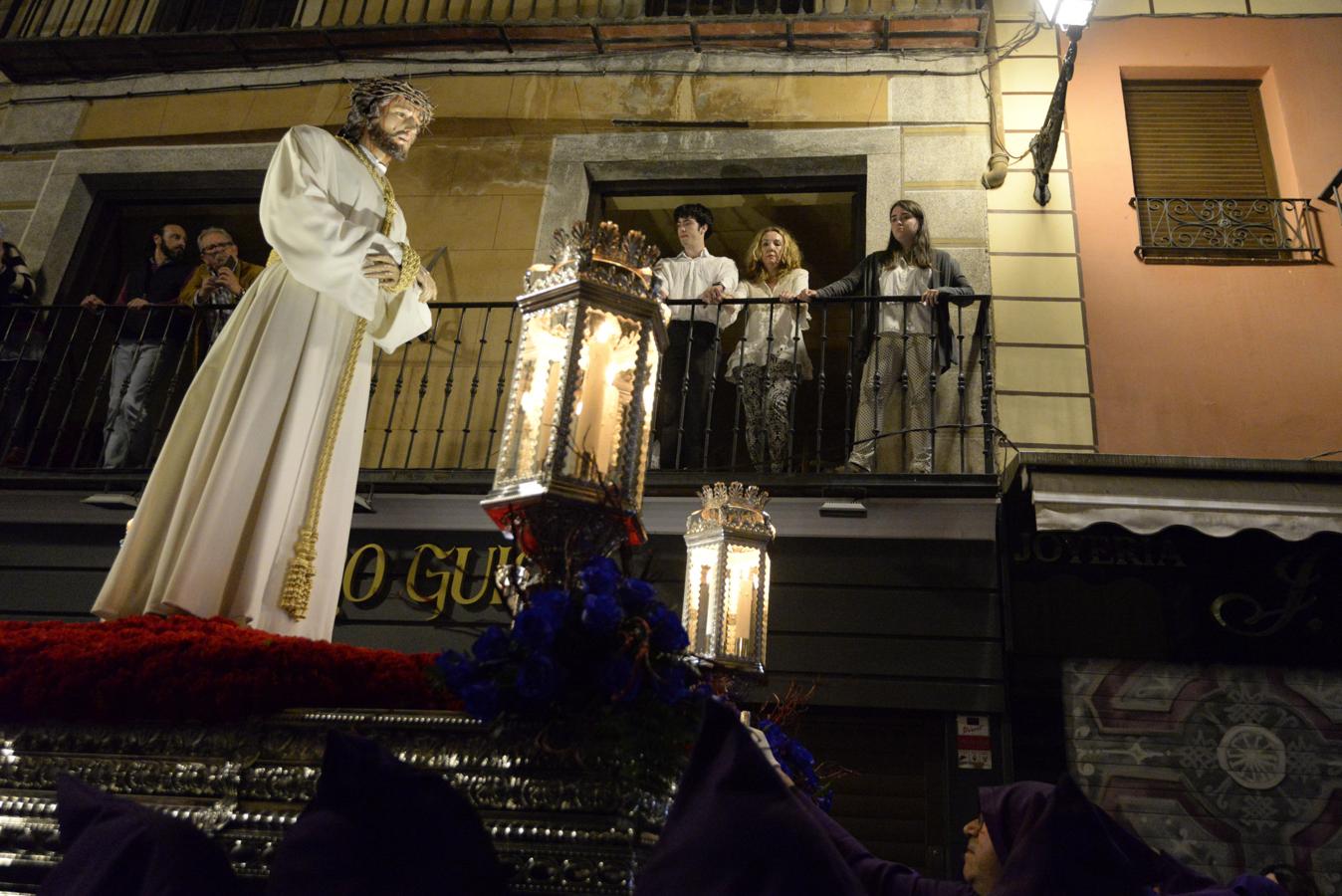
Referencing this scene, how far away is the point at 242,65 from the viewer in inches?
356

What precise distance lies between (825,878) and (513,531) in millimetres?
1278

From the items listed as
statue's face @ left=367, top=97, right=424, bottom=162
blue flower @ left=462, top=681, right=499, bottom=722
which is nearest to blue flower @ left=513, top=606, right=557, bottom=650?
blue flower @ left=462, top=681, right=499, bottom=722

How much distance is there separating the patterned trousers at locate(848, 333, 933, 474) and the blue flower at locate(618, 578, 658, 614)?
463cm

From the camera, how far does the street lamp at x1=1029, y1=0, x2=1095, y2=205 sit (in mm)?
6215

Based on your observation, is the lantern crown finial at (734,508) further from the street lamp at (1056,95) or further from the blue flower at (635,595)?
the street lamp at (1056,95)

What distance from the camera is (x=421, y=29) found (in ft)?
28.3

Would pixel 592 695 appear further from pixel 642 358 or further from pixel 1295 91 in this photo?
pixel 1295 91

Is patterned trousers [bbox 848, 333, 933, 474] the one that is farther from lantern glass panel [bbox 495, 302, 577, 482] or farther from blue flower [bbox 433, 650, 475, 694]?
blue flower [bbox 433, 650, 475, 694]

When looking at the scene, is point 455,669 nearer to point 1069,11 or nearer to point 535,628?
point 535,628

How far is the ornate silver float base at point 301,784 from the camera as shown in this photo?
1.75 metres

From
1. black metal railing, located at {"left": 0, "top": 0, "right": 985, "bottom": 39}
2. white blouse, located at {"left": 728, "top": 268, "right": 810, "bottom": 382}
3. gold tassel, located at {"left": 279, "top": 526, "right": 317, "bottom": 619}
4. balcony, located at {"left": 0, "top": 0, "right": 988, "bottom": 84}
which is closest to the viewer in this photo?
gold tassel, located at {"left": 279, "top": 526, "right": 317, "bottom": 619}

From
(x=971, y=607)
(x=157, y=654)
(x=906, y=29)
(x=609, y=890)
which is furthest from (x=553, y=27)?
(x=609, y=890)

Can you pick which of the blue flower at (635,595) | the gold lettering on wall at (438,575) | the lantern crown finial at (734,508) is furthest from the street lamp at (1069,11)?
the blue flower at (635,595)

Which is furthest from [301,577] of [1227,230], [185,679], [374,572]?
[1227,230]
